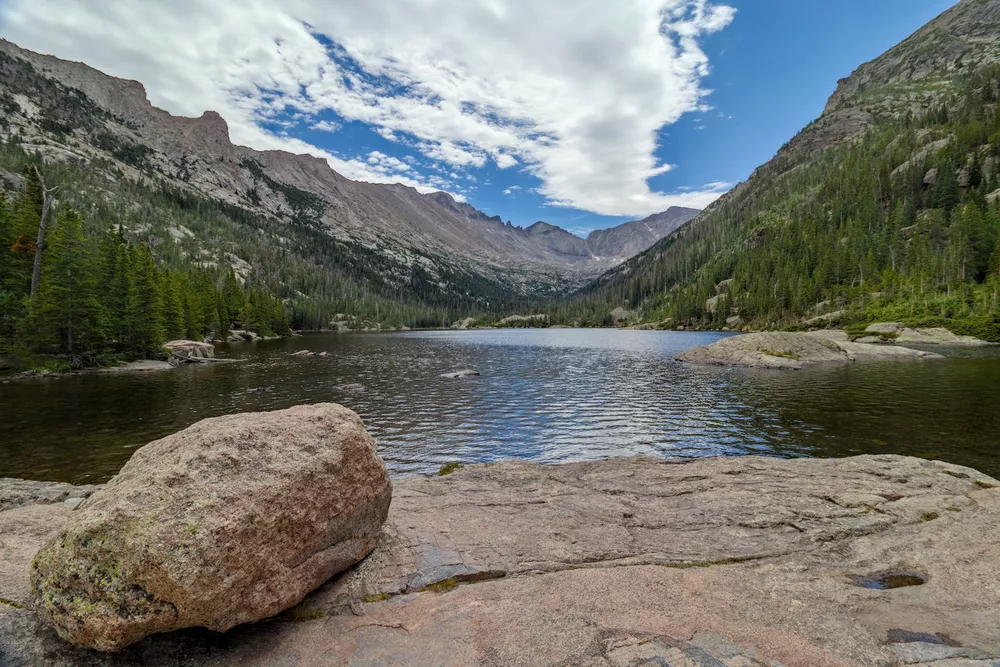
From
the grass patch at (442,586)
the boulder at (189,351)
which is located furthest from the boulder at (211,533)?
the boulder at (189,351)

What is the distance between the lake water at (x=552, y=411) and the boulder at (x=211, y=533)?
42.9 ft

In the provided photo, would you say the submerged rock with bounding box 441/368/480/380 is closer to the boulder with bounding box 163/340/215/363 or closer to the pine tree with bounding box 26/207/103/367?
the boulder with bounding box 163/340/215/363

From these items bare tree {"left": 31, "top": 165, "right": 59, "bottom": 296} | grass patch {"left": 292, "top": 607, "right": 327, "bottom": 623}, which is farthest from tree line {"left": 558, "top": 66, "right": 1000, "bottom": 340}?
bare tree {"left": 31, "top": 165, "right": 59, "bottom": 296}

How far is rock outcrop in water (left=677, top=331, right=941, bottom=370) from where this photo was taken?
5450 centimetres

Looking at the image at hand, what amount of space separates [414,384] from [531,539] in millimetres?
37025

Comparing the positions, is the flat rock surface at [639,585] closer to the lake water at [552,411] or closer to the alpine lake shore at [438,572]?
the alpine lake shore at [438,572]

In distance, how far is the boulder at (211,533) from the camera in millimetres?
5277

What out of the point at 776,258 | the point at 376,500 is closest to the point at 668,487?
the point at 376,500

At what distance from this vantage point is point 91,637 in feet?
17.0

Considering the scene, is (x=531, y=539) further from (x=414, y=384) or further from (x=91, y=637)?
(x=414, y=384)

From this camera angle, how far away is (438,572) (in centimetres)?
781

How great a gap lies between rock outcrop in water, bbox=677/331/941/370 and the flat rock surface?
47009mm

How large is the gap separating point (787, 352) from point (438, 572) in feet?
202

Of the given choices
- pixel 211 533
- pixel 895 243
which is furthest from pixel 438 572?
pixel 895 243
